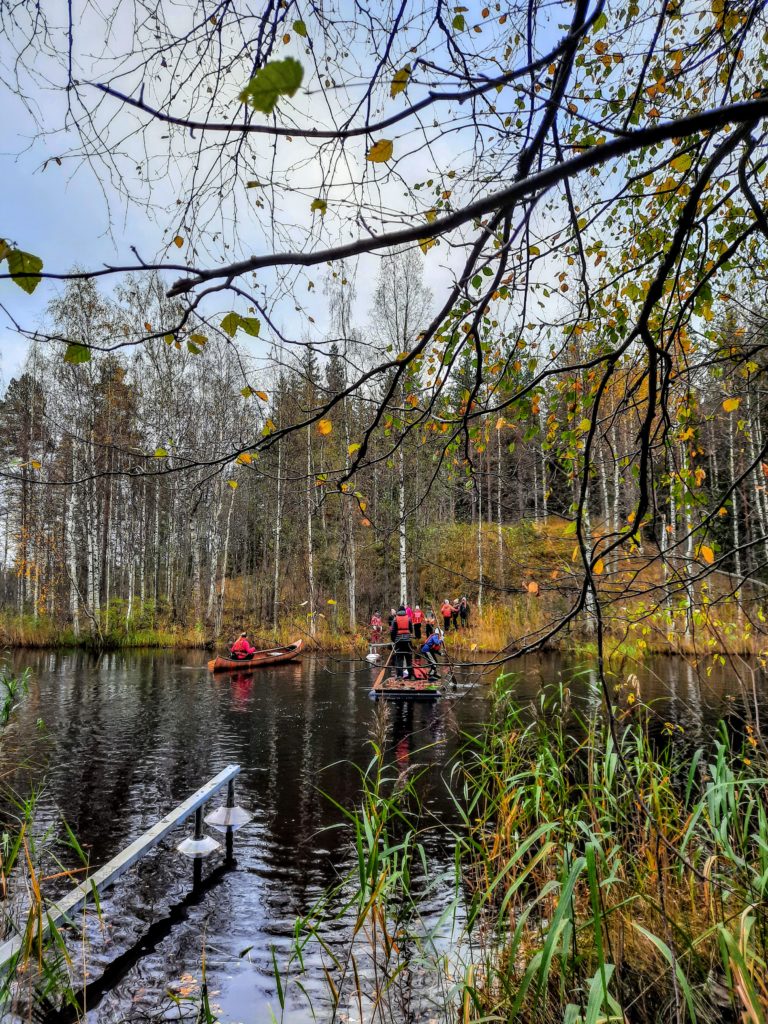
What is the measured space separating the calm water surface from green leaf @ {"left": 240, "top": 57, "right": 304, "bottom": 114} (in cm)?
150

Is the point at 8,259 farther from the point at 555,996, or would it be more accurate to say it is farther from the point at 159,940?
the point at 159,940

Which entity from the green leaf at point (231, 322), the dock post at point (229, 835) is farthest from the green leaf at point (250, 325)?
the dock post at point (229, 835)

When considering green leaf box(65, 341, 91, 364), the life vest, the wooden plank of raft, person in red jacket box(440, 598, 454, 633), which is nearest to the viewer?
green leaf box(65, 341, 91, 364)

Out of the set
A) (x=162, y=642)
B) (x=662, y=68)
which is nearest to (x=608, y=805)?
(x=662, y=68)

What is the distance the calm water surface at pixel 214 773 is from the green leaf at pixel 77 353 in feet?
3.66

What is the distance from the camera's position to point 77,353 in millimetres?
1312

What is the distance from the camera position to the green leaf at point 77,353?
1275mm

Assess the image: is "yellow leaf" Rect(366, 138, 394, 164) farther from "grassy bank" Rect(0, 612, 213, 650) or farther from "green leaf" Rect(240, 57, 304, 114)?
"grassy bank" Rect(0, 612, 213, 650)

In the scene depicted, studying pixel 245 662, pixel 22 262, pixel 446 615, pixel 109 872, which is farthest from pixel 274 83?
pixel 446 615

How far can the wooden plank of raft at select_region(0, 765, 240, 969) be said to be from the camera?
2.94 metres

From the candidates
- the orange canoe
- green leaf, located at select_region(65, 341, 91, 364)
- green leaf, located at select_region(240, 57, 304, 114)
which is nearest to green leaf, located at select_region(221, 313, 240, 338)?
green leaf, located at select_region(65, 341, 91, 364)

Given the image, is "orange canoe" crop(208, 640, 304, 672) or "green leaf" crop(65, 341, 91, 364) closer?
"green leaf" crop(65, 341, 91, 364)

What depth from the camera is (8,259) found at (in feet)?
3.56

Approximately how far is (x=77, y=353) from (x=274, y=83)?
2.51 feet
